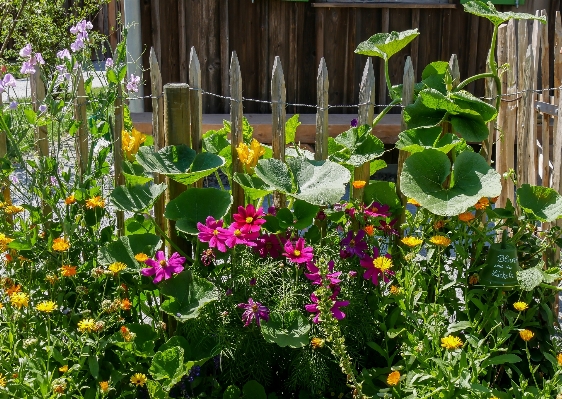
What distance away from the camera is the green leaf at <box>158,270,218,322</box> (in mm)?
2631

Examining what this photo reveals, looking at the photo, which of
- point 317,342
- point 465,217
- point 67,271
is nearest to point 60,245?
point 67,271

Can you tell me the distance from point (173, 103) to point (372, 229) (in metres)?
1.02

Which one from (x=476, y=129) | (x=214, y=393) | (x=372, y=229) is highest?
(x=476, y=129)

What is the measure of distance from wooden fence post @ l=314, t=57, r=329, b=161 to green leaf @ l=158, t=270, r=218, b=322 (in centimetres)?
85

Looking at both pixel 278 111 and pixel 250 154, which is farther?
pixel 278 111

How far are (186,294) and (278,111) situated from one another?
939 mm

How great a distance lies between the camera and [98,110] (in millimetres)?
3197

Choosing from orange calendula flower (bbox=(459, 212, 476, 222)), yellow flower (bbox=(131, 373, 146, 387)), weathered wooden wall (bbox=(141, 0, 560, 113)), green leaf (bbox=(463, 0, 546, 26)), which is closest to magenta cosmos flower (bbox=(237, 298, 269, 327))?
yellow flower (bbox=(131, 373, 146, 387))

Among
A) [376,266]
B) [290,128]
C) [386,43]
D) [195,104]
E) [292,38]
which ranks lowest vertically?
[376,266]

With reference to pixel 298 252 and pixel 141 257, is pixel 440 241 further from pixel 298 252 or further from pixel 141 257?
pixel 141 257

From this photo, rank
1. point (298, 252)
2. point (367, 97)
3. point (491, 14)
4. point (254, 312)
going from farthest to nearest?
point (367, 97), point (491, 14), point (298, 252), point (254, 312)

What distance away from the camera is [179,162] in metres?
3.08

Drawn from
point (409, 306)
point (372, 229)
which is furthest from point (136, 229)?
point (409, 306)

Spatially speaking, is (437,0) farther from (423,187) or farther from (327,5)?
(423,187)
